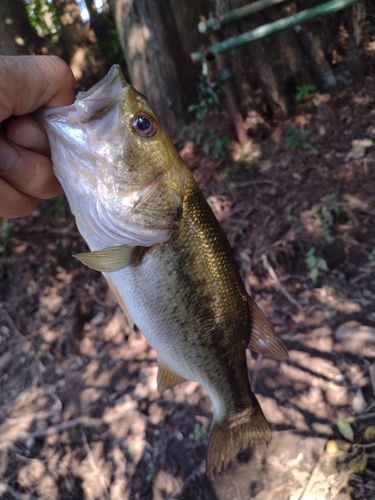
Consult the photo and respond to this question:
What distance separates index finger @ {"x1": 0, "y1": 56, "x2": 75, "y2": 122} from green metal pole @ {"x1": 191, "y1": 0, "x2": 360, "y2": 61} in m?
3.03

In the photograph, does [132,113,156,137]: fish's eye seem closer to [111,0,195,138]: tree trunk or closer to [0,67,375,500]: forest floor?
[0,67,375,500]: forest floor

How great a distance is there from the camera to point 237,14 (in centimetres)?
424

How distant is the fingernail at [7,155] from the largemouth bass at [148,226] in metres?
0.28

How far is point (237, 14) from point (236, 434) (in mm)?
4295

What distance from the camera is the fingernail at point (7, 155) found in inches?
72.4

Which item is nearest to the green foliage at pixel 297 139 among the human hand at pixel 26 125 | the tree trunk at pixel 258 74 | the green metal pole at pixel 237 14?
the tree trunk at pixel 258 74

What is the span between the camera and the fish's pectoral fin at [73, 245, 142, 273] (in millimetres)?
1575

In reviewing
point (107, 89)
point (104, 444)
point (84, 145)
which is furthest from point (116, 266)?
point (104, 444)

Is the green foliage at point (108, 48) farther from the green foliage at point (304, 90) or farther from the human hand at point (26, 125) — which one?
the human hand at point (26, 125)

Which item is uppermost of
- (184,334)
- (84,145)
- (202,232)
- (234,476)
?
(84,145)

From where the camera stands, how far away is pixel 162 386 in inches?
79.0

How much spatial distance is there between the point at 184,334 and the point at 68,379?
116 inches

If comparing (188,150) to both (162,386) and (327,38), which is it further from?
(162,386)

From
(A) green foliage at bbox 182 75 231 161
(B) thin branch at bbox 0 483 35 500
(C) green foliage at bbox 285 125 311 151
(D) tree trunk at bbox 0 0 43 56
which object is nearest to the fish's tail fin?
(B) thin branch at bbox 0 483 35 500
